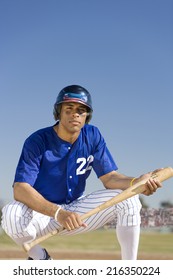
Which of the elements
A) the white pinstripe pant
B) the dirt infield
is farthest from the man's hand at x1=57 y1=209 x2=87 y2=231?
the dirt infield

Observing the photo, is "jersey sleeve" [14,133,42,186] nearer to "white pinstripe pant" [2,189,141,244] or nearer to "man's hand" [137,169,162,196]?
"white pinstripe pant" [2,189,141,244]

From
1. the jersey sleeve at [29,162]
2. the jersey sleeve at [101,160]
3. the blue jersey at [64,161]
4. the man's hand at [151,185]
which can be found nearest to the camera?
the man's hand at [151,185]

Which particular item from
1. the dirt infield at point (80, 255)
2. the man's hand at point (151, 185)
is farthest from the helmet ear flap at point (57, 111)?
the dirt infield at point (80, 255)

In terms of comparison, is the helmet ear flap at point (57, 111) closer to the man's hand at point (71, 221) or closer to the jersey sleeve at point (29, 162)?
the jersey sleeve at point (29, 162)

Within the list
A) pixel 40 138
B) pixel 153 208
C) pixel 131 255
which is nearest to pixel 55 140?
pixel 40 138

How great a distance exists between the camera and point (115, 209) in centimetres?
381

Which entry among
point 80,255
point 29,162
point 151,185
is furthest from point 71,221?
point 80,255

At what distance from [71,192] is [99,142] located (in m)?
0.50

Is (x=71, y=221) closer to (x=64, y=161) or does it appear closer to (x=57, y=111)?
(x=64, y=161)

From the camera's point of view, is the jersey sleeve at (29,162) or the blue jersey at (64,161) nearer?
the jersey sleeve at (29,162)

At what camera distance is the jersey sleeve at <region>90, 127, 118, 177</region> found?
4.18 m

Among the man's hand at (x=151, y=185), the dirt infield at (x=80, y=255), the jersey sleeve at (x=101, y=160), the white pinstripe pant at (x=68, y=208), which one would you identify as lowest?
the dirt infield at (x=80, y=255)

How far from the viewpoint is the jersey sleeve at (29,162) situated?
3.82 meters
